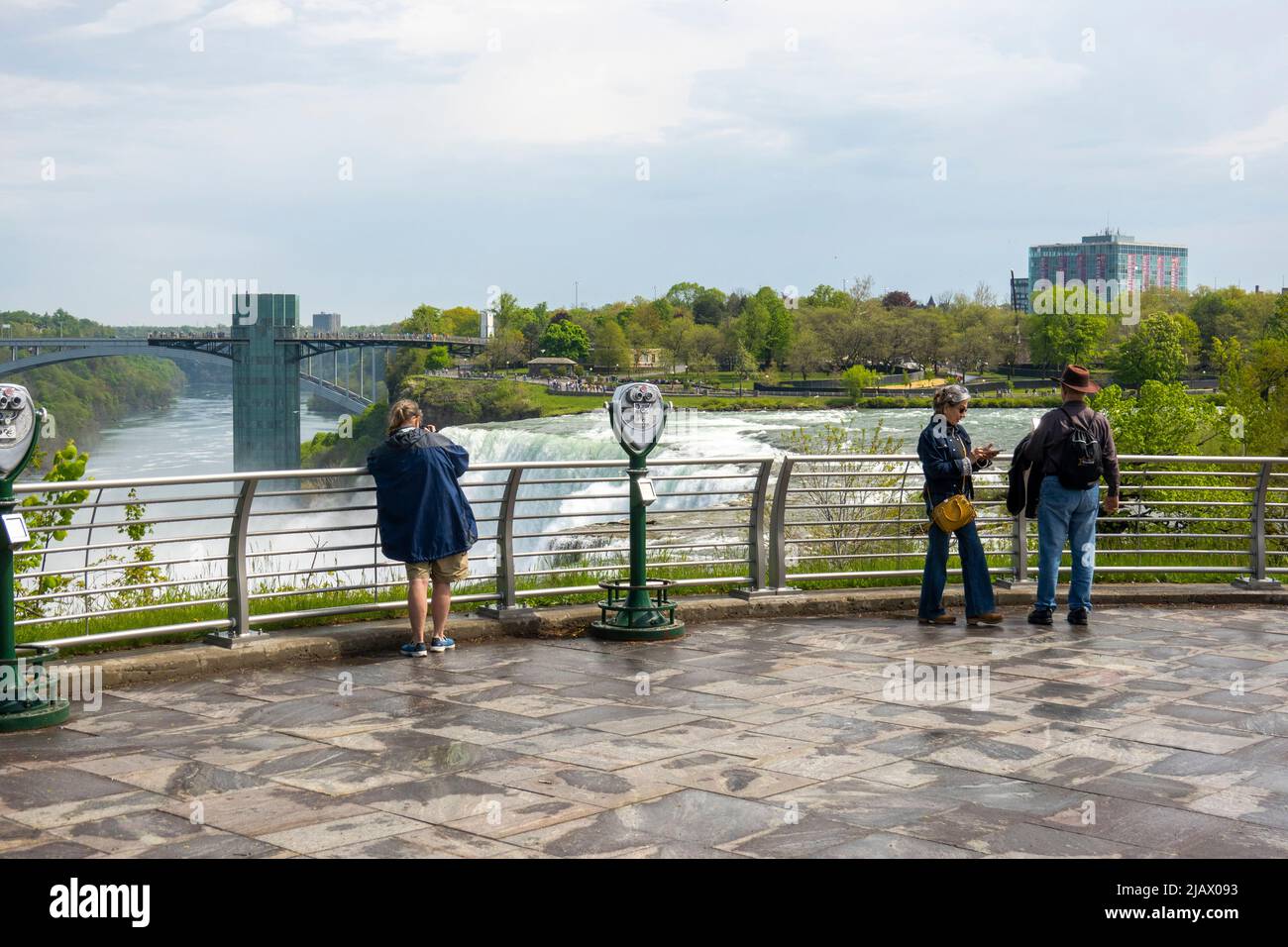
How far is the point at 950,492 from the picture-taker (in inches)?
399

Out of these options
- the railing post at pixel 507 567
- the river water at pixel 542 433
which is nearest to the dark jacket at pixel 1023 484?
the railing post at pixel 507 567

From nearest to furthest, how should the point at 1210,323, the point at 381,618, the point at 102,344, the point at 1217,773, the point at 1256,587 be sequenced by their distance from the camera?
the point at 1217,773, the point at 381,618, the point at 1256,587, the point at 102,344, the point at 1210,323

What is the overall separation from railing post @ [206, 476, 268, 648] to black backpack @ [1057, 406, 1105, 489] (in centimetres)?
591

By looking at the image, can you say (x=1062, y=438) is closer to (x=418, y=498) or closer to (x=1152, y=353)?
(x=418, y=498)

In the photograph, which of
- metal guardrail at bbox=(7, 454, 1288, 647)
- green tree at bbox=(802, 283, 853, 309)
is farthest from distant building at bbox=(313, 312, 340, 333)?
metal guardrail at bbox=(7, 454, 1288, 647)

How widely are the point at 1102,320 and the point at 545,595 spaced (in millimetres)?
144311

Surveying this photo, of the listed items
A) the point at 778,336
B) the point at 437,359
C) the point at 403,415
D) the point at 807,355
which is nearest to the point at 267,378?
the point at 437,359

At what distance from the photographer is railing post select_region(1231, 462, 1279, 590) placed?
1192 centimetres

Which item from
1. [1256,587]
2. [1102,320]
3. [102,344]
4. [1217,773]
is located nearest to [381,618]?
[1217,773]

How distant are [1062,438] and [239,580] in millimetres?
6057

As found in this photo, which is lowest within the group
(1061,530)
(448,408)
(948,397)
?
(1061,530)

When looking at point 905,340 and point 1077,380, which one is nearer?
point 1077,380

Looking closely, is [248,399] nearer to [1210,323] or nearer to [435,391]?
[435,391]
